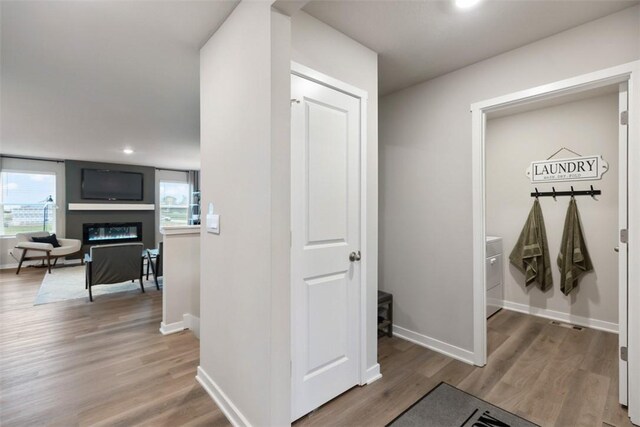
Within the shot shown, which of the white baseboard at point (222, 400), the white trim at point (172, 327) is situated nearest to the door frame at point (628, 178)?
the white baseboard at point (222, 400)

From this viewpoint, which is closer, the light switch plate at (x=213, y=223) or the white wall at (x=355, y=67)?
the white wall at (x=355, y=67)

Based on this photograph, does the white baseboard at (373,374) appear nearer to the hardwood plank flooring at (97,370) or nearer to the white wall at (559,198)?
the hardwood plank flooring at (97,370)

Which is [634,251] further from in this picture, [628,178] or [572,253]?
[572,253]

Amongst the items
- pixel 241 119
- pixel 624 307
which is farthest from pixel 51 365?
pixel 624 307

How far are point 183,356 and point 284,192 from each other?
2033 mm

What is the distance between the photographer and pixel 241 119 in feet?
5.47

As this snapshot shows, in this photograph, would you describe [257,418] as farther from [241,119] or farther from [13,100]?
[13,100]

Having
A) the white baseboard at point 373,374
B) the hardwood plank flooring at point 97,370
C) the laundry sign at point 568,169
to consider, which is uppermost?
the laundry sign at point 568,169

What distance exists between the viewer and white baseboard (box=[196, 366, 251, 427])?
1.69 m

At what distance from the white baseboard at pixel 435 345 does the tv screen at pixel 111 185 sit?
748cm

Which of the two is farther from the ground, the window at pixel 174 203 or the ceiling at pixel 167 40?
the ceiling at pixel 167 40

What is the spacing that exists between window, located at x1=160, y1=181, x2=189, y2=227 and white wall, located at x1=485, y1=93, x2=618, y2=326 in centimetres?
785

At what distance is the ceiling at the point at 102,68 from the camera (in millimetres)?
1771

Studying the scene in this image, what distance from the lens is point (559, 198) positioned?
11.1 ft
